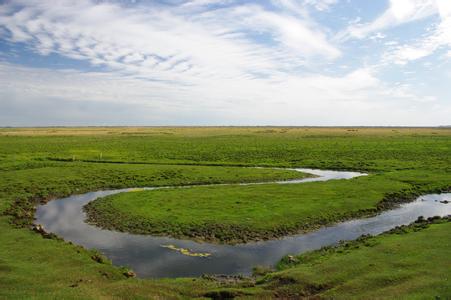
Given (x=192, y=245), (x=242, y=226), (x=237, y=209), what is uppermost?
(x=237, y=209)

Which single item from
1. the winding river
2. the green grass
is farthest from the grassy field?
the winding river

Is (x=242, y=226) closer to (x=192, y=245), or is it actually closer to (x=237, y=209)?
(x=237, y=209)

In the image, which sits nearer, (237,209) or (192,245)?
(192,245)

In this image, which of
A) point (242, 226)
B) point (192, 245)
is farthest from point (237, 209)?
point (192, 245)

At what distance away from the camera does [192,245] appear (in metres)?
22.4

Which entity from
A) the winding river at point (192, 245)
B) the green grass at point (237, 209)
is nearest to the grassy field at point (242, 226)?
the green grass at point (237, 209)

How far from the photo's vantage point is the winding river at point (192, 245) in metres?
19.2

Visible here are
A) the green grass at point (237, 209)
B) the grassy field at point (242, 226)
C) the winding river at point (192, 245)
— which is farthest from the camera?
the green grass at point (237, 209)

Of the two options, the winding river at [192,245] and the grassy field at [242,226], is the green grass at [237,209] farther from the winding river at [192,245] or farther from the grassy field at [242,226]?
the winding river at [192,245]

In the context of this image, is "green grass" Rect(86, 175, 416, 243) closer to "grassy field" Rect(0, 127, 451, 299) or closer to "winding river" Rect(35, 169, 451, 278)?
"grassy field" Rect(0, 127, 451, 299)

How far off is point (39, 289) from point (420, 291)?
15.2 m

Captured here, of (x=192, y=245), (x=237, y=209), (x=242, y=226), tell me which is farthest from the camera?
(x=237, y=209)

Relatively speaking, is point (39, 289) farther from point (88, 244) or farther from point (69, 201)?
point (69, 201)

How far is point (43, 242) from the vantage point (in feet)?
66.7
